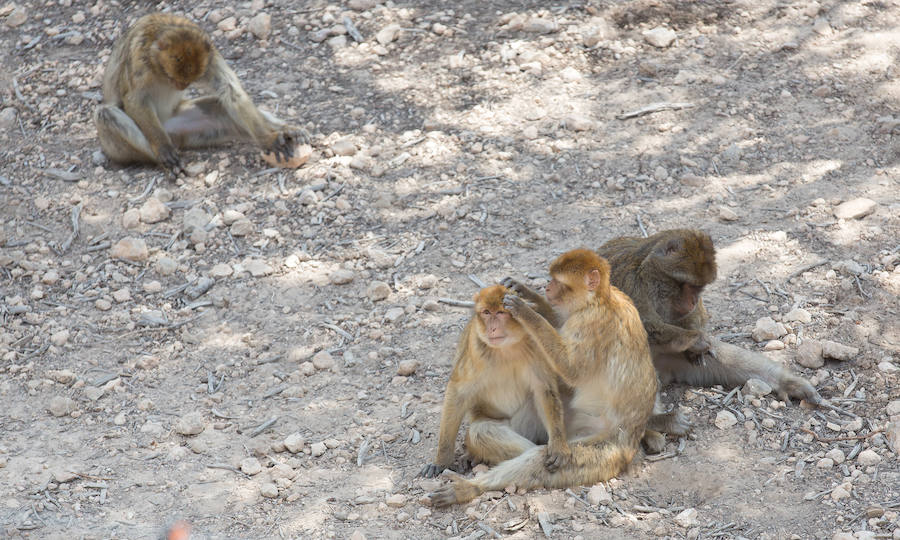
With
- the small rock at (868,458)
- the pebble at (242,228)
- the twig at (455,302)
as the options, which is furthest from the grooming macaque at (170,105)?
the small rock at (868,458)

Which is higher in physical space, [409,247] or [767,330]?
[409,247]

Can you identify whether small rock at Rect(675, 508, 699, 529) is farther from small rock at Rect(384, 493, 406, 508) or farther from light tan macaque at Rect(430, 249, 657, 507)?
small rock at Rect(384, 493, 406, 508)

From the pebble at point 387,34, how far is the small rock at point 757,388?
5.62 meters

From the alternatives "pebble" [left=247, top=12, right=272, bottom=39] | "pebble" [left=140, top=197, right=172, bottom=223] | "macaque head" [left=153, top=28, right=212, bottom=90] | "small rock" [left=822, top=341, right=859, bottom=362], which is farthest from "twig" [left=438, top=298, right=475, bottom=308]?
"pebble" [left=247, top=12, right=272, bottom=39]

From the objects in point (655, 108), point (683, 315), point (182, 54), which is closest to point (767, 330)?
point (683, 315)

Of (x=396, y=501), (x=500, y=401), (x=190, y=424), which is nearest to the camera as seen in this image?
(x=396, y=501)

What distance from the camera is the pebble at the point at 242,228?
27.5 feet

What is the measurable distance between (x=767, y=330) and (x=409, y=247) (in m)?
2.90

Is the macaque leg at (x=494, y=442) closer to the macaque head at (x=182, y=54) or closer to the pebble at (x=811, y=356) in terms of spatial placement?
the pebble at (x=811, y=356)

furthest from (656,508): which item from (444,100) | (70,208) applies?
(70,208)

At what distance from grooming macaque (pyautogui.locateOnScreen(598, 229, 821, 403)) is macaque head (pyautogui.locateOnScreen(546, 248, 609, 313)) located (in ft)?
2.72

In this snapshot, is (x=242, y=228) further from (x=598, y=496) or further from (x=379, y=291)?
(x=598, y=496)

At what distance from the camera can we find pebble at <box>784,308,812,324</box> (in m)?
6.93

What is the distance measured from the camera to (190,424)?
642 centimetres
